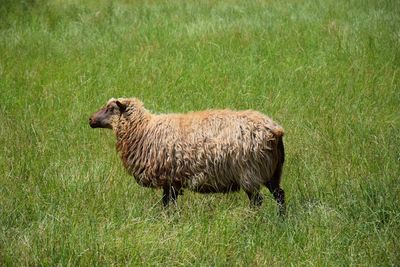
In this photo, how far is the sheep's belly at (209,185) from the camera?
216 inches

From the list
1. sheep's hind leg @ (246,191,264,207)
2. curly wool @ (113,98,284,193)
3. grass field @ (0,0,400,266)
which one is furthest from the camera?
sheep's hind leg @ (246,191,264,207)

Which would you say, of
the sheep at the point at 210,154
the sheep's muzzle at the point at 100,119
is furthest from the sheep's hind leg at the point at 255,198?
the sheep's muzzle at the point at 100,119

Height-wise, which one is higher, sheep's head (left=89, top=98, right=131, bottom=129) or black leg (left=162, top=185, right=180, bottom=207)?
sheep's head (left=89, top=98, right=131, bottom=129)

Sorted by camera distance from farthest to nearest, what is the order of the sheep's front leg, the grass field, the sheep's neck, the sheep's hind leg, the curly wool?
the sheep's neck → the sheep's front leg → the sheep's hind leg → the curly wool → the grass field

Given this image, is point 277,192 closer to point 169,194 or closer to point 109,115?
point 169,194

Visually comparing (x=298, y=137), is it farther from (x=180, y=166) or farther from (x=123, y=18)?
(x=123, y=18)

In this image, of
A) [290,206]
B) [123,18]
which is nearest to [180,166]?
[290,206]

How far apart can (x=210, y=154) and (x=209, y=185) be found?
0.95 feet

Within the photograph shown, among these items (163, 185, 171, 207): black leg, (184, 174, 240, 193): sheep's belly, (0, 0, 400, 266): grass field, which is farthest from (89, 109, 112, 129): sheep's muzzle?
(184, 174, 240, 193): sheep's belly

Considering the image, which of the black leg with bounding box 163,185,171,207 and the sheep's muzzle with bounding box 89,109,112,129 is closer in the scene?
the black leg with bounding box 163,185,171,207

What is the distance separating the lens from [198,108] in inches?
319

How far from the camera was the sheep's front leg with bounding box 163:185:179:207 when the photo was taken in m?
5.59

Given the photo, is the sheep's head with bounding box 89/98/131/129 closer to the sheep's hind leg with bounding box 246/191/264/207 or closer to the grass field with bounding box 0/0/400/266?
the grass field with bounding box 0/0/400/266

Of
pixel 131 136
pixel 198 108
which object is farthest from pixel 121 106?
pixel 198 108
